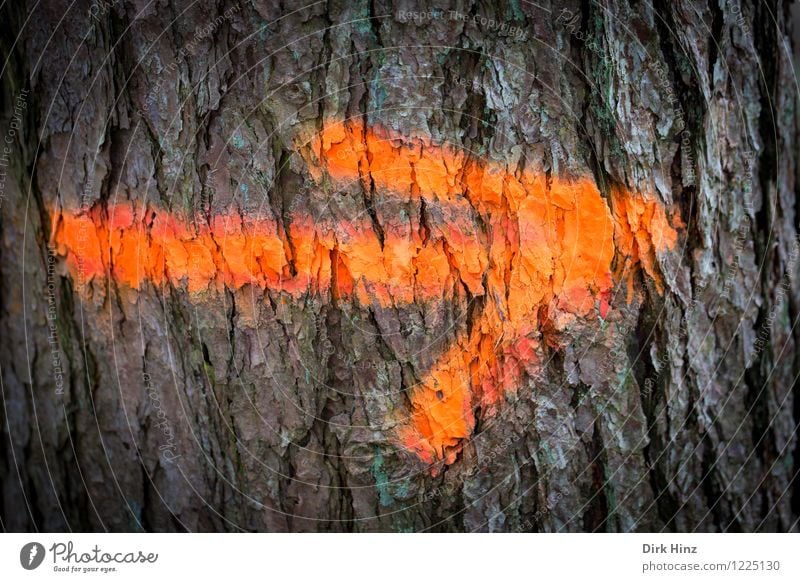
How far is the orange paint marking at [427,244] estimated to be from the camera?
1.18m

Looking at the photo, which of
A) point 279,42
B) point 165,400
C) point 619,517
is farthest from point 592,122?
point 165,400

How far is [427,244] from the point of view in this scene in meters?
1.21

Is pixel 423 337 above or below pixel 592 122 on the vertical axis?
below

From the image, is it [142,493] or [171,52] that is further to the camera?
[142,493]

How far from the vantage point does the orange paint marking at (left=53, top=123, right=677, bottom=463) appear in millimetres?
1177

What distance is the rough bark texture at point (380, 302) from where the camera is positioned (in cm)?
115

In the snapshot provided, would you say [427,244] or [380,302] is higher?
[427,244]

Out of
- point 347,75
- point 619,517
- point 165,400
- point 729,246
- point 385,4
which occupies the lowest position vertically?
point 619,517

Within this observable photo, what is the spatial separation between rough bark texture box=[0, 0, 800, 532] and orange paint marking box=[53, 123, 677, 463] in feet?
0.06

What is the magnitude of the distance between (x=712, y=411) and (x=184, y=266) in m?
1.05

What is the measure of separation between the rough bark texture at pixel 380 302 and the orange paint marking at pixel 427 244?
0.02 m

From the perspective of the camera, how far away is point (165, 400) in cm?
122

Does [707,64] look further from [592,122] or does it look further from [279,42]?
[279,42]

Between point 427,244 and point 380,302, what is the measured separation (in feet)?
0.47
